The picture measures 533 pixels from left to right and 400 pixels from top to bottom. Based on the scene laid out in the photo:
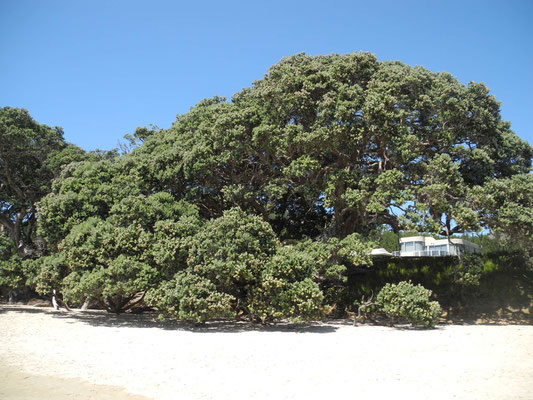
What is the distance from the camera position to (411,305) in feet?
44.5

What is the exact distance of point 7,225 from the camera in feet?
69.5

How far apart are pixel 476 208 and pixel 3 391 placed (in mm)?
14646

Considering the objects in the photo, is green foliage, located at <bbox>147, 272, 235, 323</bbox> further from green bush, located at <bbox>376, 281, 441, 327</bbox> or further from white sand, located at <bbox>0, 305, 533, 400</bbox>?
green bush, located at <bbox>376, 281, 441, 327</bbox>

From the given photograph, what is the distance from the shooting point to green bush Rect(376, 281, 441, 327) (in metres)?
13.6

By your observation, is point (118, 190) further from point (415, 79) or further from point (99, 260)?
point (415, 79)

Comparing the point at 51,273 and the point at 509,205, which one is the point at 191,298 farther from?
the point at 509,205

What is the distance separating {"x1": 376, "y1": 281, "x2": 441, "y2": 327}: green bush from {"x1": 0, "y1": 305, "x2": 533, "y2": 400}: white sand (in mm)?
536

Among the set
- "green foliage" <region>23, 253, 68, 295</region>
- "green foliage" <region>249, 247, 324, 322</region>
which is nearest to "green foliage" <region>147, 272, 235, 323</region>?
"green foliage" <region>249, 247, 324, 322</region>

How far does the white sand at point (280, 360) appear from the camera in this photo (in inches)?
266

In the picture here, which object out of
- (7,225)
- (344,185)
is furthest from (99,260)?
(7,225)

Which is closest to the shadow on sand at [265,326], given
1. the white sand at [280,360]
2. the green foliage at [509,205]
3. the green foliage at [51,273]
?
the white sand at [280,360]

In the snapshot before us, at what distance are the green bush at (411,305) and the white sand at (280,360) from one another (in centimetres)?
54

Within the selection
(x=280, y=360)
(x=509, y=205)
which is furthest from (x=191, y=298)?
(x=509, y=205)

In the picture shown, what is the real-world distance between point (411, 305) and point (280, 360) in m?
6.70
